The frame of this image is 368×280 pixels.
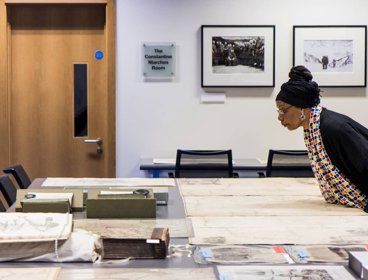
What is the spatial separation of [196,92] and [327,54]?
1240mm

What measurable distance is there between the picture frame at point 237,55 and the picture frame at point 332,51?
0.88 feet

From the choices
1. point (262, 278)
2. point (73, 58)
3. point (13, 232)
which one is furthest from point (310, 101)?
point (73, 58)

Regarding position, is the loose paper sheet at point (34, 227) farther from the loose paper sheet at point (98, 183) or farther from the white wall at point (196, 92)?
the white wall at point (196, 92)

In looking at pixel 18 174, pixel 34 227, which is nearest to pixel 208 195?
pixel 34 227

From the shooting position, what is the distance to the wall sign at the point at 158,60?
15.7 feet

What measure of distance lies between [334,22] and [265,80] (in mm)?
823

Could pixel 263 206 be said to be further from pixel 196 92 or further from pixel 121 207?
pixel 196 92

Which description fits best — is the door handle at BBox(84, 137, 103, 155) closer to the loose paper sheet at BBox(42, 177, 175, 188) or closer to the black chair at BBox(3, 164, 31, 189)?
the black chair at BBox(3, 164, 31, 189)

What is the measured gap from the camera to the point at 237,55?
4781mm

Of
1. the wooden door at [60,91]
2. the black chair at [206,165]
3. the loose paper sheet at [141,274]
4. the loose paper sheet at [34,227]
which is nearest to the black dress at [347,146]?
the loose paper sheet at [141,274]

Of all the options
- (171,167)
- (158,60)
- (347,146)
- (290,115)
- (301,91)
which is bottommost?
(171,167)

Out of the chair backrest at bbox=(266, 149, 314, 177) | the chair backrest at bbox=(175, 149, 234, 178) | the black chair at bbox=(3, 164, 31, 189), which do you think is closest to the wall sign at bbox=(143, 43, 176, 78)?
the chair backrest at bbox=(175, 149, 234, 178)

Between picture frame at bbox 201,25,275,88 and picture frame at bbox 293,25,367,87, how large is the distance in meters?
0.27

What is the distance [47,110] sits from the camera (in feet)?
15.9
